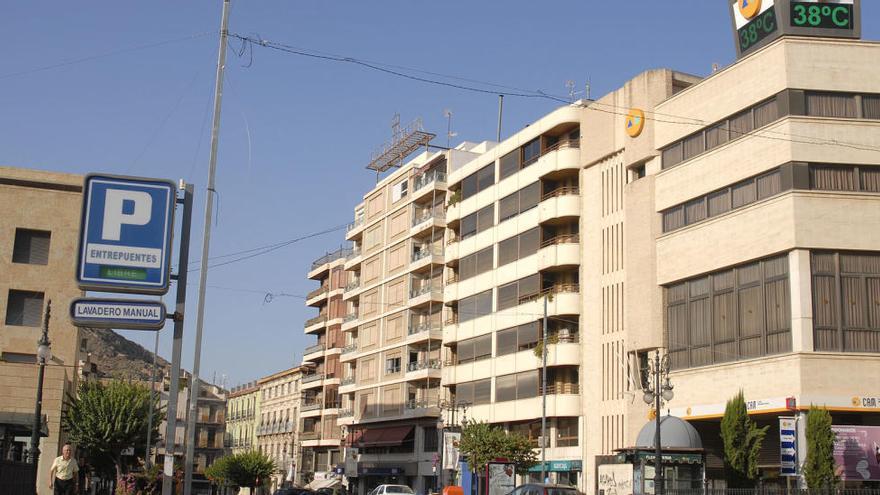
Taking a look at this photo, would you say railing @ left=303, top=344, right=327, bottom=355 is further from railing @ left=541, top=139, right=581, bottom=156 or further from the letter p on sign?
the letter p on sign

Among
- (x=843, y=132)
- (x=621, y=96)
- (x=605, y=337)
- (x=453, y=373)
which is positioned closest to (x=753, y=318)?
(x=843, y=132)

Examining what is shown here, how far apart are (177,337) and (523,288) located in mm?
44479

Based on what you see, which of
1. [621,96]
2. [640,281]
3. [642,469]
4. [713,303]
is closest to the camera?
[642,469]

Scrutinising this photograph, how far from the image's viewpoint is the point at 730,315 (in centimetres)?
4122

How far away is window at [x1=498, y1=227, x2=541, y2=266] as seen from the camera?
57.2 meters

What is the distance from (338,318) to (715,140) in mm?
52257

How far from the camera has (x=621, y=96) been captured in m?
50.5

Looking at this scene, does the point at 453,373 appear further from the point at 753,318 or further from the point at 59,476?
the point at 59,476

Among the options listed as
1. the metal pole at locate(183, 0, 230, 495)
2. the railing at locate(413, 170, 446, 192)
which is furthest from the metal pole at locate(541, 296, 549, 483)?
the metal pole at locate(183, 0, 230, 495)

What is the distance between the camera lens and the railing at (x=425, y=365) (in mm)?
68375

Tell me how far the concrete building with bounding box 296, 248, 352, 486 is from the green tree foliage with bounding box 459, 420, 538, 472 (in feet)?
106

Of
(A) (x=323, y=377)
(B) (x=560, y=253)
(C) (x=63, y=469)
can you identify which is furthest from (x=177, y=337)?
(A) (x=323, y=377)

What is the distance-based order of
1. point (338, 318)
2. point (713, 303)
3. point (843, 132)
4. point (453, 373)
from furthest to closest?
point (338, 318) < point (453, 373) < point (713, 303) < point (843, 132)

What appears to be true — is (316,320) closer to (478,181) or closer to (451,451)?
(478,181)
